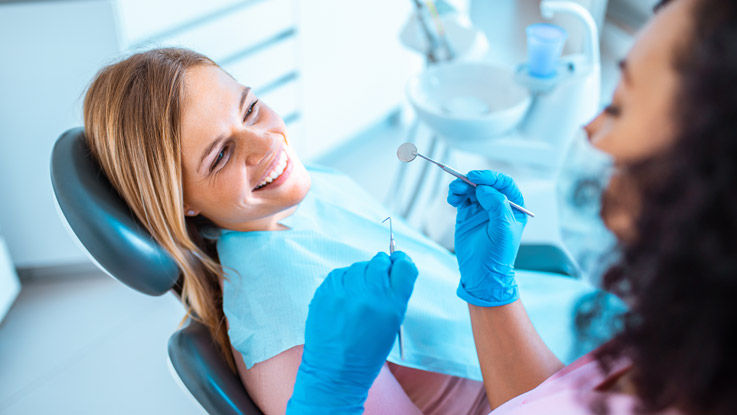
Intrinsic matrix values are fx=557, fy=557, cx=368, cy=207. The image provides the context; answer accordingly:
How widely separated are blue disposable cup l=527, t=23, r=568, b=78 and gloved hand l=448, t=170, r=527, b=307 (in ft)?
2.01

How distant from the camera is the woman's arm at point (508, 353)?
909mm

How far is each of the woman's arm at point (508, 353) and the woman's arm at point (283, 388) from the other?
151 millimetres

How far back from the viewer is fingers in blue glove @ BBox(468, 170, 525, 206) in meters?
1.00

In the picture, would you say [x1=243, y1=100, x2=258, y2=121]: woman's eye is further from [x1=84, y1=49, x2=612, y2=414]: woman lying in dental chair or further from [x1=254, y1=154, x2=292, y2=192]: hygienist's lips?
[x1=254, y1=154, x2=292, y2=192]: hygienist's lips

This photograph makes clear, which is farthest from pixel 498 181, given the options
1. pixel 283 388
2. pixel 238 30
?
pixel 238 30

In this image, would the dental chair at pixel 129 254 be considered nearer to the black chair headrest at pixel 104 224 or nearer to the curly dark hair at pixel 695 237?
the black chair headrest at pixel 104 224

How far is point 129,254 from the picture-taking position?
2.88 feet

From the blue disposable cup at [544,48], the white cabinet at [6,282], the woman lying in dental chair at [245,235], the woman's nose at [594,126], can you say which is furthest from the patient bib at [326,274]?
the white cabinet at [6,282]

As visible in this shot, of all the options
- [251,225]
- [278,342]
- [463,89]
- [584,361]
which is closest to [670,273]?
[584,361]

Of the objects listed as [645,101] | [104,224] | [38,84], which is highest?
[645,101]

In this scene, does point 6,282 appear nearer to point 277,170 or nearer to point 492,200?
point 277,170

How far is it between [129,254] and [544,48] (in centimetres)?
111

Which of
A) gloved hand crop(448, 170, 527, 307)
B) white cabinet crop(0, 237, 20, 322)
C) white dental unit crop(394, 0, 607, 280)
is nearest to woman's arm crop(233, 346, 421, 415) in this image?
gloved hand crop(448, 170, 527, 307)

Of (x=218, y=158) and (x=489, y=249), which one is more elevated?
(x=218, y=158)
